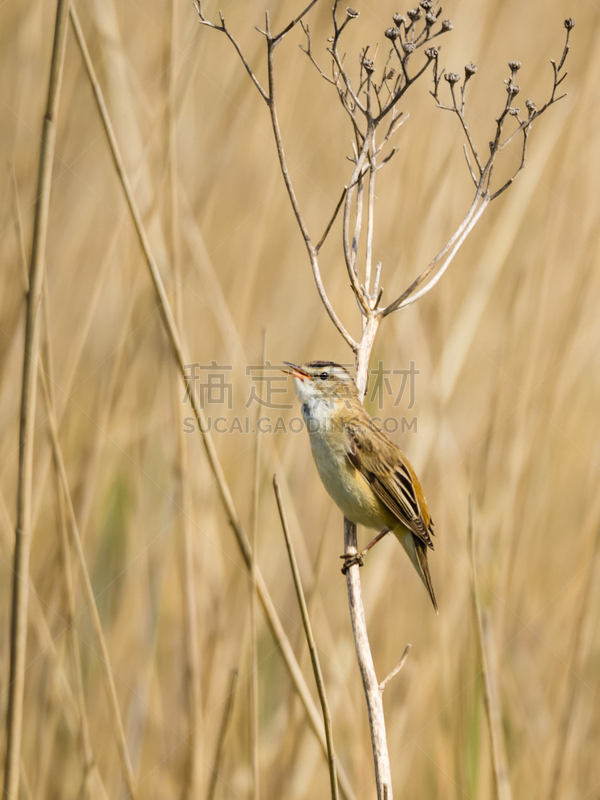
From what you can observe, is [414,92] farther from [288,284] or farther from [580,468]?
[580,468]

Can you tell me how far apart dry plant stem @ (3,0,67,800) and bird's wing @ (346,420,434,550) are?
1.31m

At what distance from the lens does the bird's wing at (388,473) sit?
8.82 feet

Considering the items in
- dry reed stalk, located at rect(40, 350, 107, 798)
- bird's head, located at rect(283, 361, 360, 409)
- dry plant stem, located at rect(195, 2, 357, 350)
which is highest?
dry plant stem, located at rect(195, 2, 357, 350)

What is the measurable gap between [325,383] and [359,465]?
0.38 m

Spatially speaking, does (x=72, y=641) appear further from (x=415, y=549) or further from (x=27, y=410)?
(x=415, y=549)

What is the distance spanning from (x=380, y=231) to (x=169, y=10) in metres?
1.65

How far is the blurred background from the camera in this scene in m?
2.88

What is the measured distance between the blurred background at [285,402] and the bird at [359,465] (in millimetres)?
213

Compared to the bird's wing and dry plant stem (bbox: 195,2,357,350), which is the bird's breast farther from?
dry plant stem (bbox: 195,2,357,350)

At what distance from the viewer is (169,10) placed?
2.53m

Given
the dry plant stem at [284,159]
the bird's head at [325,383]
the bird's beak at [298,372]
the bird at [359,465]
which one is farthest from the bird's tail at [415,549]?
the dry plant stem at [284,159]

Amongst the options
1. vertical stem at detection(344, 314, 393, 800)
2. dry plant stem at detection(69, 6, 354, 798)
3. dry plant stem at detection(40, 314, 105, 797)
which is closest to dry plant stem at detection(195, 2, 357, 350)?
dry plant stem at detection(69, 6, 354, 798)

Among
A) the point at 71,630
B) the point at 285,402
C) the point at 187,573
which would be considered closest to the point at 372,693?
the point at 187,573

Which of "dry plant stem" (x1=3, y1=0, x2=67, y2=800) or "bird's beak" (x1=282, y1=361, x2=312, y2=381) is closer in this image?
"dry plant stem" (x1=3, y1=0, x2=67, y2=800)
